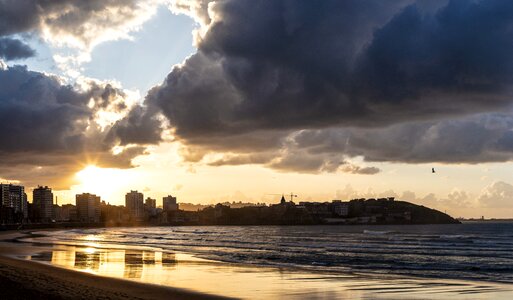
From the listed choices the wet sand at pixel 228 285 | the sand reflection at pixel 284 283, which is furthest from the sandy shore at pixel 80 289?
the sand reflection at pixel 284 283

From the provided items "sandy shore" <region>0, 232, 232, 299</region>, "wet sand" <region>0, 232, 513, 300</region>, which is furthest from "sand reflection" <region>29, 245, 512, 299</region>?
"sandy shore" <region>0, 232, 232, 299</region>

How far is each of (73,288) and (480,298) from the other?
2015 centimetres

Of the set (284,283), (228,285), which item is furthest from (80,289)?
(284,283)

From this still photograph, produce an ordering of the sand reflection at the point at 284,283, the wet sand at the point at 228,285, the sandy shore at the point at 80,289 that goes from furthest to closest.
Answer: the sand reflection at the point at 284,283
the wet sand at the point at 228,285
the sandy shore at the point at 80,289

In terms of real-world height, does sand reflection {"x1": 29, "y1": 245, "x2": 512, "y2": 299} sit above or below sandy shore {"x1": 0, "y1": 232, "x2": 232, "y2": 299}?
below

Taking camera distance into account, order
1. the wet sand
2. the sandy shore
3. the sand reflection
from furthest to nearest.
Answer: the sand reflection < the wet sand < the sandy shore

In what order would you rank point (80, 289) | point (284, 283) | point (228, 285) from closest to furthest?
point (80, 289) → point (228, 285) → point (284, 283)

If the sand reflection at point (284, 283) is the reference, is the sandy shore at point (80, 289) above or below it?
above

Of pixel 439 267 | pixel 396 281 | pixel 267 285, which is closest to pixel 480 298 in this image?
pixel 396 281

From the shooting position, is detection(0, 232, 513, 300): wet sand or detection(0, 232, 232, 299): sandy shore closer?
detection(0, 232, 232, 299): sandy shore

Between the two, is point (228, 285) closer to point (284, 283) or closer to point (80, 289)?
point (284, 283)

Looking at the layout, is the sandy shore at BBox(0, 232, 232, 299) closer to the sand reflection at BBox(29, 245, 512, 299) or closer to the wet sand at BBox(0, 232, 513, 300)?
the wet sand at BBox(0, 232, 513, 300)

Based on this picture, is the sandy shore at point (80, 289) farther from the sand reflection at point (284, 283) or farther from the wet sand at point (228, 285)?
the sand reflection at point (284, 283)

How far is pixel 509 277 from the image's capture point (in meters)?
41.0
